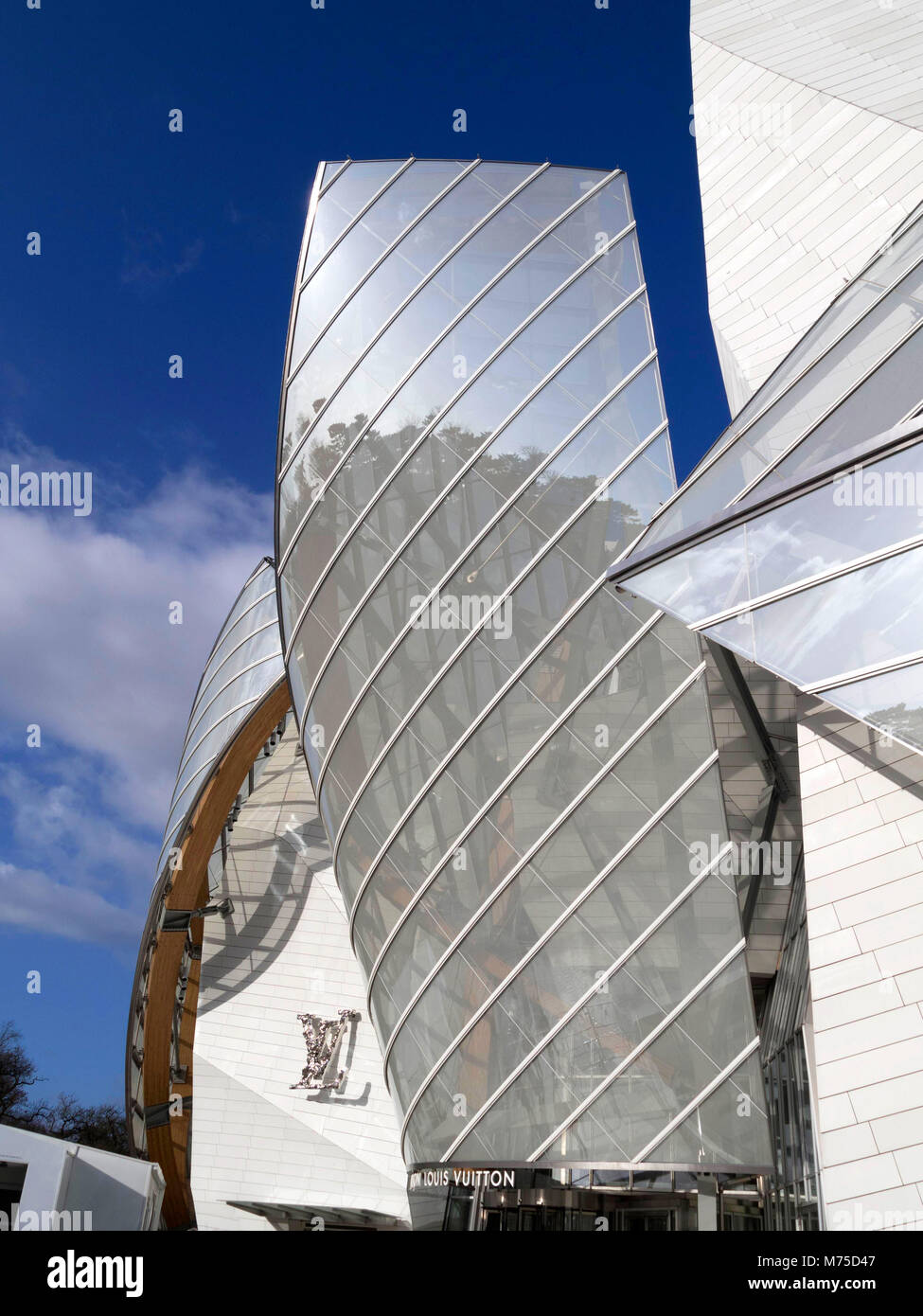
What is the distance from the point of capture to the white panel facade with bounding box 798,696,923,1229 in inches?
302

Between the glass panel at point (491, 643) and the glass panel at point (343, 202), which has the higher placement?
the glass panel at point (343, 202)

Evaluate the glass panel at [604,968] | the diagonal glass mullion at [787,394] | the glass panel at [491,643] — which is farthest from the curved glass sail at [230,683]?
the diagonal glass mullion at [787,394]

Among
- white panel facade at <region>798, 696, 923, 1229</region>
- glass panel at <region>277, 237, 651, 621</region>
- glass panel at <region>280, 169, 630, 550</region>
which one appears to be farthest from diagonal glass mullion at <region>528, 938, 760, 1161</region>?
glass panel at <region>280, 169, 630, 550</region>

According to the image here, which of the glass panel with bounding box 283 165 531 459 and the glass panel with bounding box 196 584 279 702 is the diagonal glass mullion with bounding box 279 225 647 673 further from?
the glass panel with bounding box 196 584 279 702

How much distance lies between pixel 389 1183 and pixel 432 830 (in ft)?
42.5

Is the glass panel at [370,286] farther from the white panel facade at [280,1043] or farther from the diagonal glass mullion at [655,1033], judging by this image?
the white panel facade at [280,1043]

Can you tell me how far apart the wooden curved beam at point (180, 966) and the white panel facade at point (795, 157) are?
1571 centimetres

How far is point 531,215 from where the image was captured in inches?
714

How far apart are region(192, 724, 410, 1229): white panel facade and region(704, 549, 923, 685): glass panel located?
18.4 m

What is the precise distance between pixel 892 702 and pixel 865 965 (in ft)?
8.13

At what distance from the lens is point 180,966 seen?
26.0 meters

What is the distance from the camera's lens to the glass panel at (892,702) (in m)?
7.87
